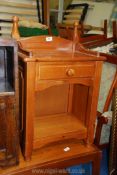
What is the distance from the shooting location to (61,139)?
1185 mm

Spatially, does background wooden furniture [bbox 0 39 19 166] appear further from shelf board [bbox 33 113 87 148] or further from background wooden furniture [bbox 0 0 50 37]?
background wooden furniture [bbox 0 0 50 37]


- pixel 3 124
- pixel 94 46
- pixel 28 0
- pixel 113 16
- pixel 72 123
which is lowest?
pixel 72 123

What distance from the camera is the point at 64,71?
3.37 feet

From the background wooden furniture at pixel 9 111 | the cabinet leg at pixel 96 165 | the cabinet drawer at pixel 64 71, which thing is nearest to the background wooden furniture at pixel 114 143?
the cabinet leg at pixel 96 165

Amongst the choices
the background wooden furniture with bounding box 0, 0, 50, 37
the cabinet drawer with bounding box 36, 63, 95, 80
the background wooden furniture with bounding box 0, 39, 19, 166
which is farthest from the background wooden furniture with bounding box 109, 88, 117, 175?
the background wooden furniture with bounding box 0, 0, 50, 37

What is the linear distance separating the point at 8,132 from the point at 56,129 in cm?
31

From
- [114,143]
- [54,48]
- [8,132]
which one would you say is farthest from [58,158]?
[54,48]

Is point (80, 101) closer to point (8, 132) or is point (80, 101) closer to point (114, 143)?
point (114, 143)

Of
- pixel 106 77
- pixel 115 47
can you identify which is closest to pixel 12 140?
pixel 106 77

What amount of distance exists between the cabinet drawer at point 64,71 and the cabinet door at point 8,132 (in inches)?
6.9

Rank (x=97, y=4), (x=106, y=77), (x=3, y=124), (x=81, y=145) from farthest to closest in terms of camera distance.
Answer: (x=97, y=4)
(x=106, y=77)
(x=81, y=145)
(x=3, y=124)

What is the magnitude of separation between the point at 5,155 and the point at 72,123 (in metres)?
0.44

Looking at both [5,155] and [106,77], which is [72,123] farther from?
[106,77]

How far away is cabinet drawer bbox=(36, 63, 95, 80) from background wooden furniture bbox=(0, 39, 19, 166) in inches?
4.7
